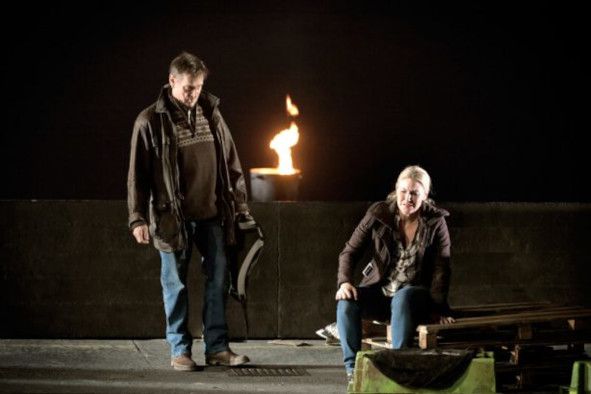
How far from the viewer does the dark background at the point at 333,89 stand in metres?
12.1

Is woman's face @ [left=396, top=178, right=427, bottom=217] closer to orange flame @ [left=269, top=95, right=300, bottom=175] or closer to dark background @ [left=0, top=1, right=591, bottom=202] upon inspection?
orange flame @ [left=269, top=95, right=300, bottom=175]

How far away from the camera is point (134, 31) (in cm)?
1216

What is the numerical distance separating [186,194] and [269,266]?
1378 millimetres

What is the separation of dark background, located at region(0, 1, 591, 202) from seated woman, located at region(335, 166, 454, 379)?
3.98m

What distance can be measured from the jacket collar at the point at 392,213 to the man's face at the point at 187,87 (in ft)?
4.47

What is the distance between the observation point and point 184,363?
28.0 feet

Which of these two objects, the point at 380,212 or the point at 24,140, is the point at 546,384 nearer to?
the point at 380,212

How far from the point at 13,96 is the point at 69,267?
3.08 metres

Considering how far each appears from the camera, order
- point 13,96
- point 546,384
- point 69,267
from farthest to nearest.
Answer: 1. point 13,96
2. point 69,267
3. point 546,384

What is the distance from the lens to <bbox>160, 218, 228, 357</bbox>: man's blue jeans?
28.0 feet

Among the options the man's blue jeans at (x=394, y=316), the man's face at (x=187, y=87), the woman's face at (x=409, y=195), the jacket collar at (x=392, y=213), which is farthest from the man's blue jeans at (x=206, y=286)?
the woman's face at (x=409, y=195)

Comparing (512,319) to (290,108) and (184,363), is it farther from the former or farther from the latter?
(290,108)

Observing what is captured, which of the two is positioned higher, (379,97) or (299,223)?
(379,97)

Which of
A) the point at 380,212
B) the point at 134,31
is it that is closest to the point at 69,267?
the point at 380,212
